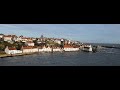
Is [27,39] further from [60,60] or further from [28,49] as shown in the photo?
[60,60]

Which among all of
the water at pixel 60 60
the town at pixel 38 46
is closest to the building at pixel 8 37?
the town at pixel 38 46

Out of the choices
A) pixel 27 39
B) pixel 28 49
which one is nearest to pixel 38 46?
pixel 28 49

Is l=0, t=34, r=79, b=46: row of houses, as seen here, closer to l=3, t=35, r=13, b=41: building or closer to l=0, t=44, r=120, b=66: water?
l=3, t=35, r=13, b=41: building

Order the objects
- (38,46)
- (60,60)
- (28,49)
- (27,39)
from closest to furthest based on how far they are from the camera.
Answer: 1. (60,60)
2. (28,49)
3. (38,46)
4. (27,39)

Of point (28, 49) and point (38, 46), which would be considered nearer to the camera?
point (28, 49)

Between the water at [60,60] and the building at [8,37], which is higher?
the building at [8,37]

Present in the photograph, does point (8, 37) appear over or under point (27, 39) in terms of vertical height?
over

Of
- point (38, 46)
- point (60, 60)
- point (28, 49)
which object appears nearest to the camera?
point (60, 60)

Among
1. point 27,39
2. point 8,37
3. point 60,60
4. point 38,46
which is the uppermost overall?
point 8,37

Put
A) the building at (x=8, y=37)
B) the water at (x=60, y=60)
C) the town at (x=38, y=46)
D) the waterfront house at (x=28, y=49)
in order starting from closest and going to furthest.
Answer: the water at (x=60, y=60) → the town at (x=38, y=46) → the waterfront house at (x=28, y=49) → the building at (x=8, y=37)

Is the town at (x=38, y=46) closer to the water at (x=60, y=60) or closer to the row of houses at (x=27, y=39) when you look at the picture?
the row of houses at (x=27, y=39)

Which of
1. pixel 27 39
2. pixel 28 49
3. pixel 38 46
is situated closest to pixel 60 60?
pixel 28 49
